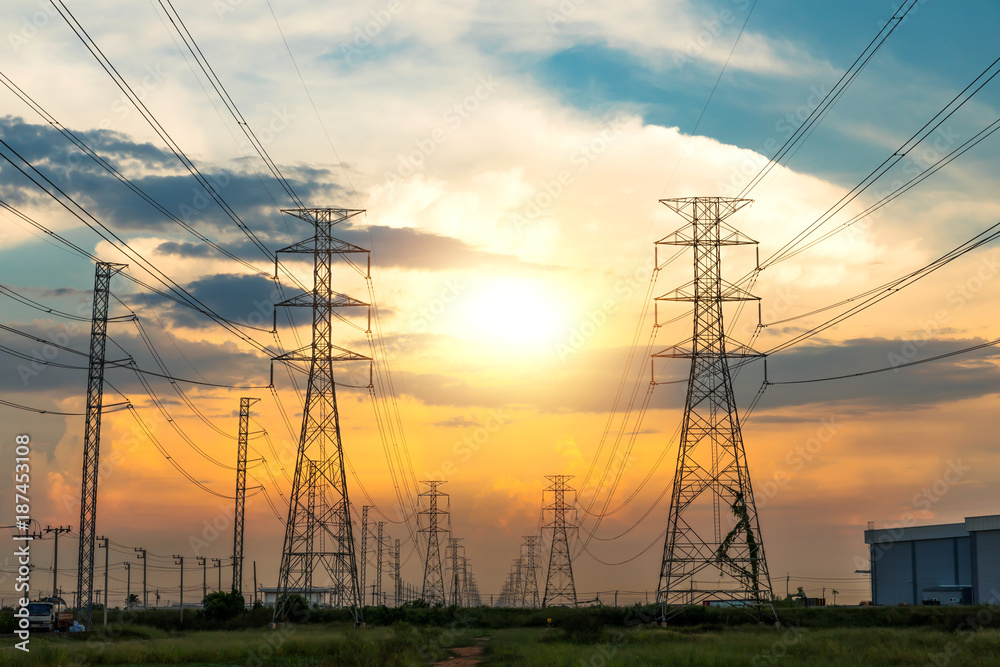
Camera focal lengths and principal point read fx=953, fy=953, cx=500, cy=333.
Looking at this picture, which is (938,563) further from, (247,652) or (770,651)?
(247,652)

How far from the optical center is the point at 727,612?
268 ft

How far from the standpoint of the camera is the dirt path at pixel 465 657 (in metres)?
47.6

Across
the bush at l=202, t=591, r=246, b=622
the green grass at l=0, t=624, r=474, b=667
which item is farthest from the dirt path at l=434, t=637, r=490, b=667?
the bush at l=202, t=591, r=246, b=622

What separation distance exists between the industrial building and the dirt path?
69836 millimetres

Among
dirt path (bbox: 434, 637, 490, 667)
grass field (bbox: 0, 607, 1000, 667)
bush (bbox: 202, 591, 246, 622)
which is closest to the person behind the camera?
grass field (bbox: 0, 607, 1000, 667)

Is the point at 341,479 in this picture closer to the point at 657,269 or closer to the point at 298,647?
the point at 298,647

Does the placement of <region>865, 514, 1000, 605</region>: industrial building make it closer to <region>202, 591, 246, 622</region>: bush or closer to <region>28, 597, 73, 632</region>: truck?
<region>202, 591, 246, 622</region>: bush

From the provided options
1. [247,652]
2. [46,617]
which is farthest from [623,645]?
[46,617]

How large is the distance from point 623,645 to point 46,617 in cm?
4028

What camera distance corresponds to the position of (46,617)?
6662cm

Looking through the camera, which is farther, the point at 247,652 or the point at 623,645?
the point at 623,645

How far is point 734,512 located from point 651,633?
9956mm

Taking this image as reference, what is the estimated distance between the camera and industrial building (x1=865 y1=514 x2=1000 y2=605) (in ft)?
351

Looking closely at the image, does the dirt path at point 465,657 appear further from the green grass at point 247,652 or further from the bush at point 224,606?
the bush at point 224,606
